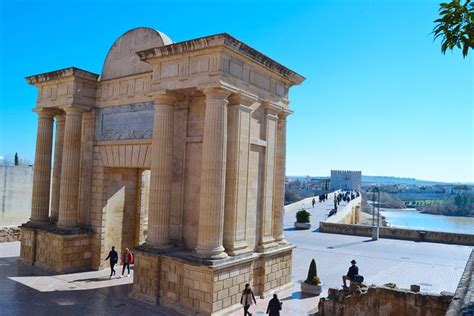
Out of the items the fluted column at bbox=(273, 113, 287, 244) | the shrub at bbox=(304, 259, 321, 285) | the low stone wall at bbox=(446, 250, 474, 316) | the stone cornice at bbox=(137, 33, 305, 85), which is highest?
the stone cornice at bbox=(137, 33, 305, 85)

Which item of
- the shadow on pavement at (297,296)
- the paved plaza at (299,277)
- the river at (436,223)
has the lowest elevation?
the river at (436,223)

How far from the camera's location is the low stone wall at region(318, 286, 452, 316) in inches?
379

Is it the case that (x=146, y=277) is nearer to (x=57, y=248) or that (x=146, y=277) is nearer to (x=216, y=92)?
(x=57, y=248)

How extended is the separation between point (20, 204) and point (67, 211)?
10753 millimetres

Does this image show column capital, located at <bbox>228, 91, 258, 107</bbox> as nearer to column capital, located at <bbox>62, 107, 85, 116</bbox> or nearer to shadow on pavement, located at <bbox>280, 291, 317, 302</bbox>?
shadow on pavement, located at <bbox>280, 291, 317, 302</bbox>

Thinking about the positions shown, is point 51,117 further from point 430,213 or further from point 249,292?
point 430,213

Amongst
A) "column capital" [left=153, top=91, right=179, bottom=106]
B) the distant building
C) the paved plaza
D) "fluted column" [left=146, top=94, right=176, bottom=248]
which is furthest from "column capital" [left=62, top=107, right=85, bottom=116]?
the distant building

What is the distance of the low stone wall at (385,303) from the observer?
31.6ft

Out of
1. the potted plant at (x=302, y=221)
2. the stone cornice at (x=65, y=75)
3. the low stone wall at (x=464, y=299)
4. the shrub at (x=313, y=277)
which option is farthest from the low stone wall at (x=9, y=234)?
the low stone wall at (x=464, y=299)

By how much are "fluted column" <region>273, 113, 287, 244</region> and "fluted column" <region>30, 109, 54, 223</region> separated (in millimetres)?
10236

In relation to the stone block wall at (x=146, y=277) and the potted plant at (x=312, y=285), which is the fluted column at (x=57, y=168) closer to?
the stone block wall at (x=146, y=277)

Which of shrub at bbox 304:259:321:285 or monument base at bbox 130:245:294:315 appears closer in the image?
monument base at bbox 130:245:294:315

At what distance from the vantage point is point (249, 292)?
34.5 ft

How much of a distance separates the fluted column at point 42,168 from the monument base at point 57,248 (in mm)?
700
